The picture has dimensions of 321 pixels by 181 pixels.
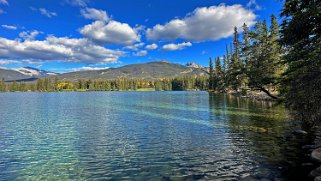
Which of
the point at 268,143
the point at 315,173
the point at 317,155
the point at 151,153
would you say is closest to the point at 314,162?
the point at 317,155

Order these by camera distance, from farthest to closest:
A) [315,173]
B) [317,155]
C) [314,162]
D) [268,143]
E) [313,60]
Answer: [268,143]
[317,155]
[314,162]
[313,60]
[315,173]

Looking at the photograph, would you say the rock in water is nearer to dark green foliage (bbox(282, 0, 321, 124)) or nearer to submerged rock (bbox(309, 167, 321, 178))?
submerged rock (bbox(309, 167, 321, 178))

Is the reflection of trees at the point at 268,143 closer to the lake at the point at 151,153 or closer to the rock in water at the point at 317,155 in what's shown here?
the lake at the point at 151,153

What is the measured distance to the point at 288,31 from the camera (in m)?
15.9

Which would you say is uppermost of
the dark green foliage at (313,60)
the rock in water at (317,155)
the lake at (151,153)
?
the dark green foliage at (313,60)

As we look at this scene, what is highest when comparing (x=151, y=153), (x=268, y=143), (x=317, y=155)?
(x=317, y=155)

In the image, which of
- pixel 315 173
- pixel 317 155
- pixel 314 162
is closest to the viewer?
pixel 315 173

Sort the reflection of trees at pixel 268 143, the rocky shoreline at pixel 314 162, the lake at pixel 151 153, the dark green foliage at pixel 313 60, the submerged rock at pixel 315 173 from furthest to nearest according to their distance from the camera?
1. the reflection of trees at pixel 268 143
2. the lake at pixel 151 153
3. the rocky shoreline at pixel 314 162
4. the submerged rock at pixel 315 173
5. the dark green foliage at pixel 313 60

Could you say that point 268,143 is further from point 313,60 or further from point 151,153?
point 151,153

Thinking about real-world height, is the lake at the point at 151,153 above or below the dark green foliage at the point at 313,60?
below

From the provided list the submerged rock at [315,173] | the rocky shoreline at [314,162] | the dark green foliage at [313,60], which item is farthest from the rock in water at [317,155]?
the dark green foliage at [313,60]

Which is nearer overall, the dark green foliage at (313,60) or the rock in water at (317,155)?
the dark green foliage at (313,60)

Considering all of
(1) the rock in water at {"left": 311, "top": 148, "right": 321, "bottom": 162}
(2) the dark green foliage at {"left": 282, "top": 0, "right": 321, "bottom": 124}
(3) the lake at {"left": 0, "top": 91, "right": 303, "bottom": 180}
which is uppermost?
(2) the dark green foliage at {"left": 282, "top": 0, "right": 321, "bottom": 124}

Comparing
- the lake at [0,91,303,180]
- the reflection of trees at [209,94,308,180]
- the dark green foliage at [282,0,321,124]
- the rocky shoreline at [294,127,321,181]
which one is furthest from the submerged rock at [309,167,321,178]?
the dark green foliage at [282,0,321,124]
